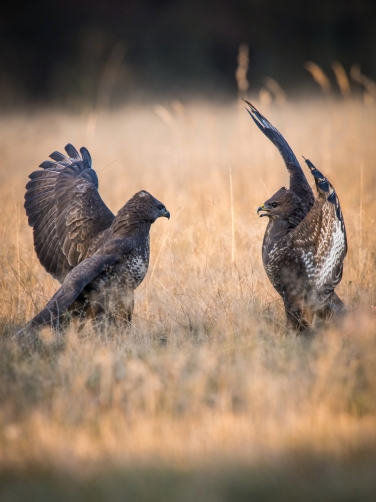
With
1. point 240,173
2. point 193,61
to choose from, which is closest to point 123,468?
point 240,173

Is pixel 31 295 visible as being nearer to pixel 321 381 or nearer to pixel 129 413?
pixel 129 413

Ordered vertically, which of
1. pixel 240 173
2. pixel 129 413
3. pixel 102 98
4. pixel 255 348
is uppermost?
pixel 102 98

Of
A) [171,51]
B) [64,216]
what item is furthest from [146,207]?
[171,51]

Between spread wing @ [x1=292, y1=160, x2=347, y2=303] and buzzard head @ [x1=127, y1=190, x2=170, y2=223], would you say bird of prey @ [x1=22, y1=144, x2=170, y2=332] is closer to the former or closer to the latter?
buzzard head @ [x1=127, y1=190, x2=170, y2=223]

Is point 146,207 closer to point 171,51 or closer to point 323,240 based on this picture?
point 323,240

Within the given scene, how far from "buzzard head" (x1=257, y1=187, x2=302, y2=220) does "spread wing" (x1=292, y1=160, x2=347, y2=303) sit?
34 cm

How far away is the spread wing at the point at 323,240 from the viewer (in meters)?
4.78

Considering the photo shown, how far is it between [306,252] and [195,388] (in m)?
1.74

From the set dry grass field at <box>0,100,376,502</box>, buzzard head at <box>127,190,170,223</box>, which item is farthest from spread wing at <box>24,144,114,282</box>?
buzzard head at <box>127,190,170,223</box>

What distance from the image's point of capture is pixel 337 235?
4.87m

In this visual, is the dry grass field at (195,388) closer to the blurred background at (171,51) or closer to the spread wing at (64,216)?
→ the spread wing at (64,216)

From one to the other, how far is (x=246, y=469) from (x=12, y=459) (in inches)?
44.4

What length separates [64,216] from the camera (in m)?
6.41

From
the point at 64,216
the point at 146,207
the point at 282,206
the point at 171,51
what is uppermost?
the point at 171,51
